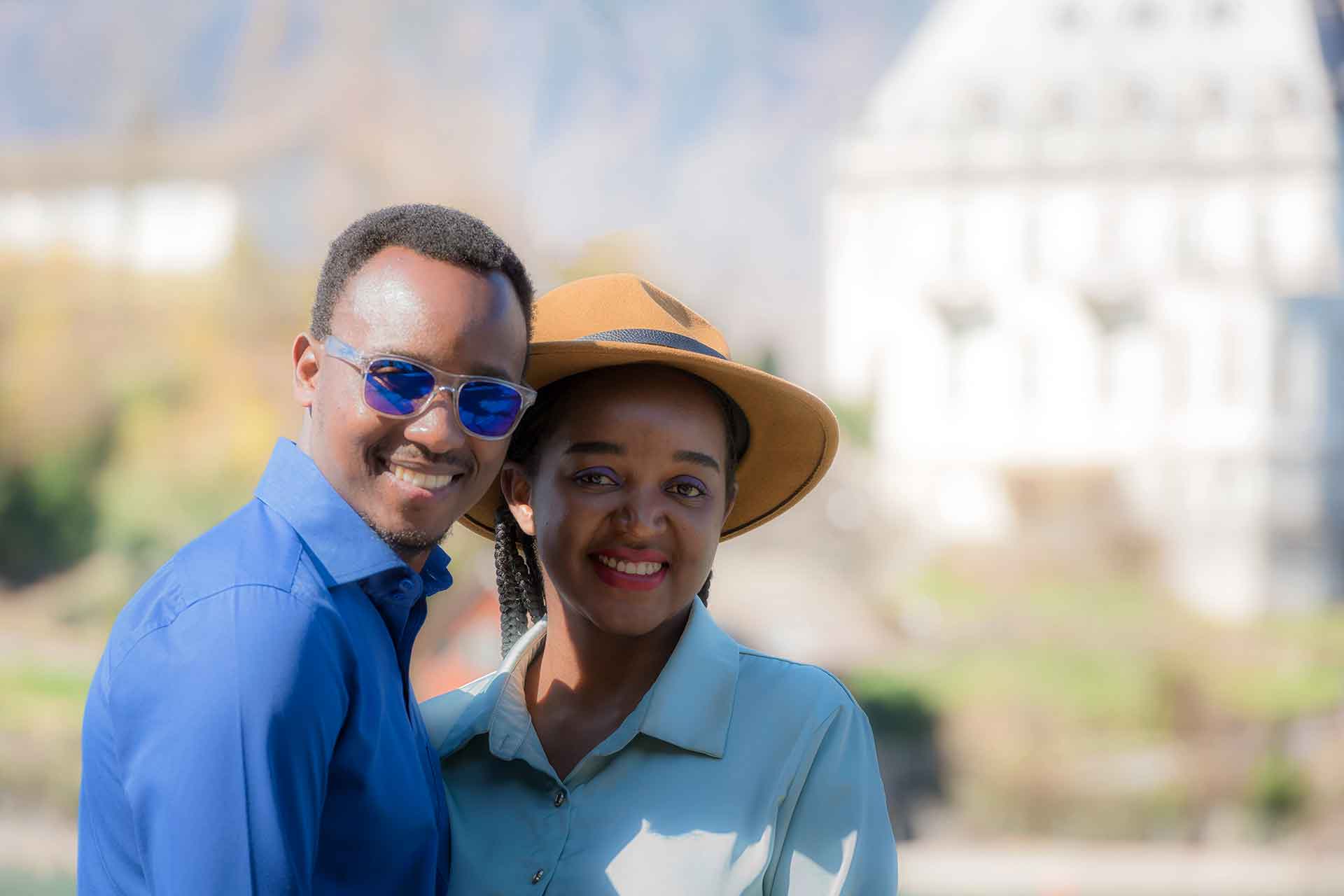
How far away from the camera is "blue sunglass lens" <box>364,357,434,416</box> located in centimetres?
146

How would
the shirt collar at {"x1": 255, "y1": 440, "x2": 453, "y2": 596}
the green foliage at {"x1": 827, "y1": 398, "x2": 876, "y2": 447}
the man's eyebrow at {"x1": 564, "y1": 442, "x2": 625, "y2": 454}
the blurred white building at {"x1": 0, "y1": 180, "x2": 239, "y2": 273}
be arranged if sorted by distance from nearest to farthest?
the shirt collar at {"x1": 255, "y1": 440, "x2": 453, "y2": 596}, the man's eyebrow at {"x1": 564, "y1": 442, "x2": 625, "y2": 454}, the green foliage at {"x1": 827, "y1": 398, "x2": 876, "y2": 447}, the blurred white building at {"x1": 0, "y1": 180, "x2": 239, "y2": 273}

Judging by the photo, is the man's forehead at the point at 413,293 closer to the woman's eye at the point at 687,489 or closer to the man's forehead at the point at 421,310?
the man's forehead at the point at 421,310

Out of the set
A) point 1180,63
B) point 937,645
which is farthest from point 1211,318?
point 937,645

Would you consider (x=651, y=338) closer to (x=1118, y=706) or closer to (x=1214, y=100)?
(x=1118, y=706)

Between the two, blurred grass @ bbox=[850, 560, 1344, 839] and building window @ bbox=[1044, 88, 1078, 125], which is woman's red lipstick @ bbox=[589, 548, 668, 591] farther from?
building window @ bbox=[1044, 88, 1078, 125]

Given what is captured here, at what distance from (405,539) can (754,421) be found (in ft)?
1.90

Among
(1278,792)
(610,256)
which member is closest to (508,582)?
(1278,792)

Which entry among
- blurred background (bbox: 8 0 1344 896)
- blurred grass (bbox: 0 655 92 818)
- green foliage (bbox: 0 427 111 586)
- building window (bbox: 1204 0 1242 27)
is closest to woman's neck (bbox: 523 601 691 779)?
blurred background (bbox: 8 0 1344 896)

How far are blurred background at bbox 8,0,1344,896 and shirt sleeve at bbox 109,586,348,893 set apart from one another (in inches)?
580

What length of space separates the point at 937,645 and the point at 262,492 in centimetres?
1664

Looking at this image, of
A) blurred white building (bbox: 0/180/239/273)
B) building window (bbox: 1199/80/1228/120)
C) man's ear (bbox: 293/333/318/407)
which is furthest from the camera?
blurred white building (bbox: 0/180/239/273)

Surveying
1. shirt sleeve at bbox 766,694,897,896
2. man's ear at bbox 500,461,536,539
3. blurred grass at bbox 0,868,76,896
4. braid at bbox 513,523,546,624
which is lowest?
blurred grass at bbox 0,868,76,896

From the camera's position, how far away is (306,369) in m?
1.55

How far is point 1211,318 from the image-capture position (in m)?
18.7
